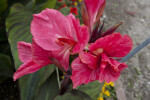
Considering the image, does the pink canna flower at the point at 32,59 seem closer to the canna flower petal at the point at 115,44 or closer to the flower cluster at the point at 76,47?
the flower cluster at the point at 76,47

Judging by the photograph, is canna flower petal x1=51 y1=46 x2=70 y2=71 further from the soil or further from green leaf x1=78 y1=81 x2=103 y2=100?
the soil

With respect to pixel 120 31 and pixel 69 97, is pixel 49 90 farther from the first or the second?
pixel 120 31

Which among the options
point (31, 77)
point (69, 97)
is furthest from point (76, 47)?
point (31, 77)

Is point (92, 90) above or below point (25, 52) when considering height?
below

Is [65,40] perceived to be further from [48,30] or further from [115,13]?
[115,13]

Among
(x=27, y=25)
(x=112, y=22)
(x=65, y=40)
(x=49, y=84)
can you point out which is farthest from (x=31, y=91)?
(x=112, y=22)

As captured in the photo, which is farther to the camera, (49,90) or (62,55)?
(49,90)

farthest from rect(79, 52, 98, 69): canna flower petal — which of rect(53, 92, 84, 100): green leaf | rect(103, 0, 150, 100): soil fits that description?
rect(103, 0, 150, 100): soil
